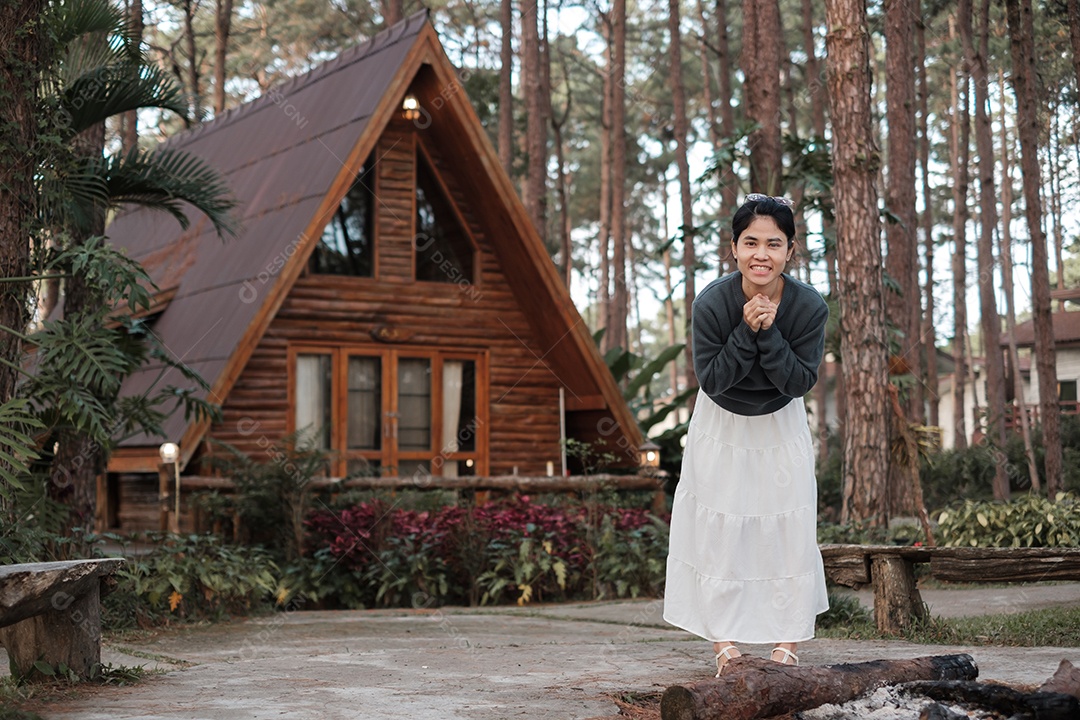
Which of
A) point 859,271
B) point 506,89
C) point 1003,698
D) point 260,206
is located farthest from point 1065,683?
point 506,89

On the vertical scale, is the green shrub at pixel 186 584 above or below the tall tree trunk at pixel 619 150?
below

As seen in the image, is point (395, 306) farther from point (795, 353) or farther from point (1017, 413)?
point (1017, 413)

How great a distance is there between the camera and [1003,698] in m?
3.89

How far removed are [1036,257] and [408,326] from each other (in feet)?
32.9

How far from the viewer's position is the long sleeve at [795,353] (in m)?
4.26

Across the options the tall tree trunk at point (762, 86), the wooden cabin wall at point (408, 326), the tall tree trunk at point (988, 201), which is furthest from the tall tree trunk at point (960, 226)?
the wooden cabin wall at point (408, 326)

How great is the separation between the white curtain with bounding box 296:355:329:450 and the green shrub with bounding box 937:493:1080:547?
272 inches

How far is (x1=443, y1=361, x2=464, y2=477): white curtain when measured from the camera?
1458cm

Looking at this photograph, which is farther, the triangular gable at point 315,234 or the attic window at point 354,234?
the attic window at point 354,234

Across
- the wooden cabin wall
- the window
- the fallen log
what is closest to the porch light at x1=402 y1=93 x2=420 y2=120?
the wooden cabin wall

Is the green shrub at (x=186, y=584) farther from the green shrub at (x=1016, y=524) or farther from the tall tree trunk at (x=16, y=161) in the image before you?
the green shrub at (x=1016, y=524)

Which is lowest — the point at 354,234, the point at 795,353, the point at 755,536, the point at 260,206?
the point at 755,536

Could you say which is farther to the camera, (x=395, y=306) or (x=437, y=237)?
(x=437, y=237)

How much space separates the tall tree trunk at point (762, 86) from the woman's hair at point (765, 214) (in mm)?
10043
